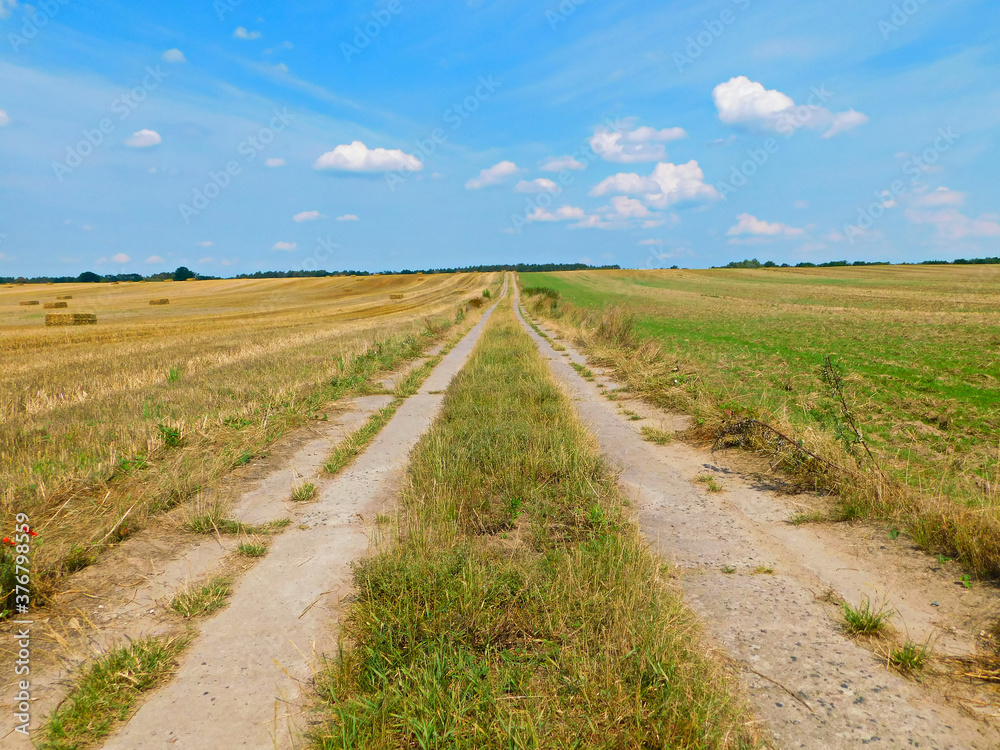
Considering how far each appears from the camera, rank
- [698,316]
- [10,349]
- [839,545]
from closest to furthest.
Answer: [839,545], [10,349], [698,316]

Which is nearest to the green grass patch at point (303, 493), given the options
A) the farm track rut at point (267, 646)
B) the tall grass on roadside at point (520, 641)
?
the farm track rut at point (267, 646)

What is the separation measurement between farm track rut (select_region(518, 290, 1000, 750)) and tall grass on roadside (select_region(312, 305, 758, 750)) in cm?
32

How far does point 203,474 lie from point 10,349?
21962 millimetres

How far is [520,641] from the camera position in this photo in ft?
10.7

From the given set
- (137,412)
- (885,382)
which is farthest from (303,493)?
(885,382)

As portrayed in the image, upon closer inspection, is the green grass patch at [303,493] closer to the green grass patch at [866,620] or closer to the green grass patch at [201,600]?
the green grass patch at [201,600]

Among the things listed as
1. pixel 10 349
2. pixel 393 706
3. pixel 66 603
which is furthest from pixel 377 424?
pixel 10 349

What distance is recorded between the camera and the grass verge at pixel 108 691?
2627 millimetres

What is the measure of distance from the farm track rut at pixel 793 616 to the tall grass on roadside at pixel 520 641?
0.32 m

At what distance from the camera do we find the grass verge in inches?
103

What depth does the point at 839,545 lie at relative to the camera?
462cm

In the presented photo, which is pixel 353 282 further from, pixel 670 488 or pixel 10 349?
pixel 670 488

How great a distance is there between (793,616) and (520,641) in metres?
2.11

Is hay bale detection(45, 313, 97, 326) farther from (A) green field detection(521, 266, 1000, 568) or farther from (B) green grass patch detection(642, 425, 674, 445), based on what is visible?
(B) green grass patch detection(642, 425, 674, 445)
